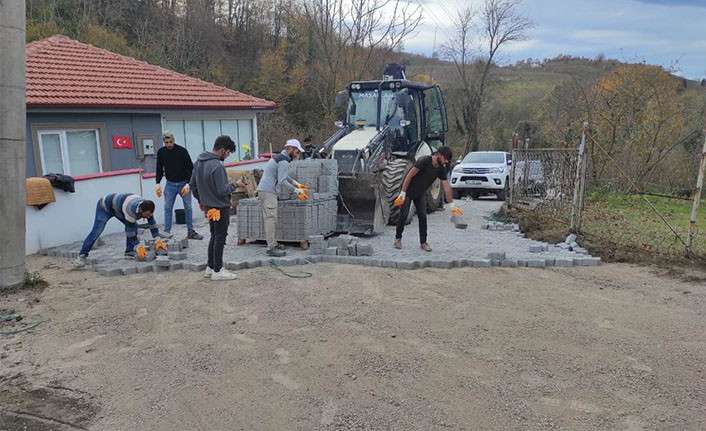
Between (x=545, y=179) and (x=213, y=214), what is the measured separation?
266 inches

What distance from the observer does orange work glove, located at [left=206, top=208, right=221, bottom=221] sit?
663cm

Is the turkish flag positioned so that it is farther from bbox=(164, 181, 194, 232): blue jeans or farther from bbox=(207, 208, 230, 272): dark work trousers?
bbox=(207, 208, 230, 272): dark work trousers

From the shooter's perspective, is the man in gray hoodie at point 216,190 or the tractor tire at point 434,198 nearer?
the man in gray hoodie at point 216,190

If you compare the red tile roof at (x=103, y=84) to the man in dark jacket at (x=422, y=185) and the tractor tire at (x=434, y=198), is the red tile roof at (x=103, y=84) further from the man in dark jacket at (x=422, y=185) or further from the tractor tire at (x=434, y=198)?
the man in dark jacket at (x=422, y=185)

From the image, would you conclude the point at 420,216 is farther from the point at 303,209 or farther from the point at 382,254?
the point at 303,209

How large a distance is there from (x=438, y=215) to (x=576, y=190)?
400cm

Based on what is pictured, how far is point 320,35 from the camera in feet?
89.0

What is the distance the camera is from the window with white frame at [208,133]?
1552cm

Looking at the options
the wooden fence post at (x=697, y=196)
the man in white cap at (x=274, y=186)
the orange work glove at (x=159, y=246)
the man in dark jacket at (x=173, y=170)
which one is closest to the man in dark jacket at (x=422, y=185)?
the man in white cap at (x=274, y=186)

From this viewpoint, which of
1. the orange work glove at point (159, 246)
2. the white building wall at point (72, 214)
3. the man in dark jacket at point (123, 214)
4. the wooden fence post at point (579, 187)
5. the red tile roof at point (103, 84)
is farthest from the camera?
the red tile roof at point (103, 84)

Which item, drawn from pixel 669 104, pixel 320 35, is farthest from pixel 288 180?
pixel 320 35

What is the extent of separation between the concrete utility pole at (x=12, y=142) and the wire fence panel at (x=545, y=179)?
839cm

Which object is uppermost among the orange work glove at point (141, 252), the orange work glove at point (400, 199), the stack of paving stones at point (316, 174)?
the stack of paving stones at point (316, 174)

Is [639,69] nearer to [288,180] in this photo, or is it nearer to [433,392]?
[288,180]
